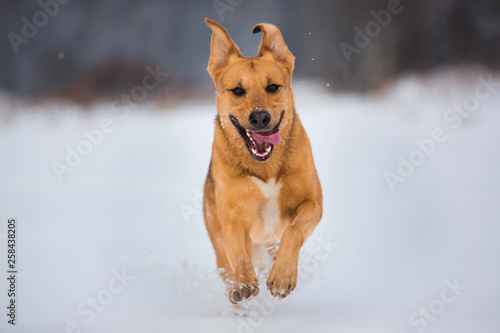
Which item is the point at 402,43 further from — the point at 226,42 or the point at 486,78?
the point at 226,42

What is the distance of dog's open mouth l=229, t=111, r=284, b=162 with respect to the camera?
2852 mm

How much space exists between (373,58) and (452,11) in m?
0.92

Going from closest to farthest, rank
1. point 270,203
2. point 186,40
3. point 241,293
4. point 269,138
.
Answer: point 241,293 < point 269,138 < point 270,203 < point 186,40

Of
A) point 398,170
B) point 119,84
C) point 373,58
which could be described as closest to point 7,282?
point 119,84

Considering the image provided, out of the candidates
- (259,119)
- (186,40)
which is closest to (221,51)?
(259,119)

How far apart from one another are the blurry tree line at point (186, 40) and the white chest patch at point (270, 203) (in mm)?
2114

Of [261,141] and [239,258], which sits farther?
[261,141]

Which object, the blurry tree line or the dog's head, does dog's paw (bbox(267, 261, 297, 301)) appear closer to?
the dog's head

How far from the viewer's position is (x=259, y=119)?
8.99ft

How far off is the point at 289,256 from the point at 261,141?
669 millimetres

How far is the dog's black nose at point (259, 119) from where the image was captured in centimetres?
274

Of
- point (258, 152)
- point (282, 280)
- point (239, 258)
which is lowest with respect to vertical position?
point (239, 258)

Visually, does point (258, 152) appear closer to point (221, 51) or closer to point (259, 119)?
point (259, 119)

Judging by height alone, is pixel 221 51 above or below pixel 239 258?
above
